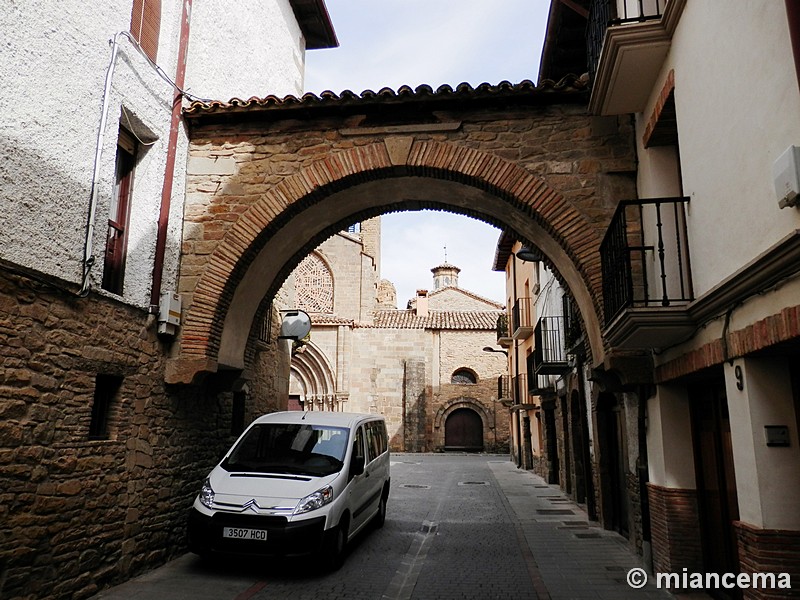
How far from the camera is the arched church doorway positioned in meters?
30.6

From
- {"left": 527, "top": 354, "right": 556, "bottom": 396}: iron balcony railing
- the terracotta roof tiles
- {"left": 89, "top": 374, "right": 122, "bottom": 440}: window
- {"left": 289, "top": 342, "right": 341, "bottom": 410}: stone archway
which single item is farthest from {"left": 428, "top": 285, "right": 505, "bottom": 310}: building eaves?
{"left": 89, "top": 374, "right": 122, "bottom": 440}: window

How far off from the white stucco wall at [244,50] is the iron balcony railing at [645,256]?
5.94 meters

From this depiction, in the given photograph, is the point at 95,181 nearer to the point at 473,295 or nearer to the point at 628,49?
the point at 628,49

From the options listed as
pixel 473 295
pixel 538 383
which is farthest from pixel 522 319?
pixel 473 295

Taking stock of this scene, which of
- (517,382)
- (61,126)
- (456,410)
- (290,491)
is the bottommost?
(290,491)

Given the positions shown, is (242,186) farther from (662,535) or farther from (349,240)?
(349,240)

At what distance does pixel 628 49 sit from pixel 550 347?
9249 millimetres

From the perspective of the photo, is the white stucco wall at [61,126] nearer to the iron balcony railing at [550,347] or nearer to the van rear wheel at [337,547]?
the van rear wheel at [337,547]

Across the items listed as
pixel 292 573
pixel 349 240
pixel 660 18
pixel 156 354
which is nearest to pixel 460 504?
pixel 292 573

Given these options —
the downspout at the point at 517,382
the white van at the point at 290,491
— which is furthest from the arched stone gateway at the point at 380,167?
the downspout at the point at 517,382

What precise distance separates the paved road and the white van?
0.35 meters

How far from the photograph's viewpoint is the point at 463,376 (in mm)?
31922

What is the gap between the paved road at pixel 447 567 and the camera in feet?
19.9

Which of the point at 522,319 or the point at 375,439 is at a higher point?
the point at 522,319
